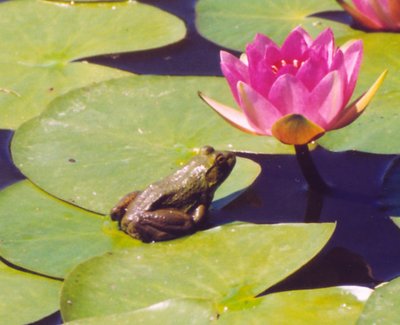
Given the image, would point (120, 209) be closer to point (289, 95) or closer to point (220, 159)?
point (220, 159)

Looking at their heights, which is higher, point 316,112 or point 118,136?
point 316,112

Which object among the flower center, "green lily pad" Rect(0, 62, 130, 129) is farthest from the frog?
"green lily pad" Rect(0, 62, 130, 129)

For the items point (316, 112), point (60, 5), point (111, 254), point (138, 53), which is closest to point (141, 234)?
point (111, 254)

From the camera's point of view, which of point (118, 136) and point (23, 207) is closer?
point (23, 207)

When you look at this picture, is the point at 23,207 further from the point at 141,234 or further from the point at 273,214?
the point at 273,214

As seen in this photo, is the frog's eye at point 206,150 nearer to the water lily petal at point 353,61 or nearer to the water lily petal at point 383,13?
the water lily petal at point 353,61

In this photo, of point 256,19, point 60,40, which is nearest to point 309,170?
point 256,19

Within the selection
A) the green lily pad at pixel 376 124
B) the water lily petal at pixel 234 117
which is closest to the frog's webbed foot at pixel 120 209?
the water lily petal at pixel 234 117
